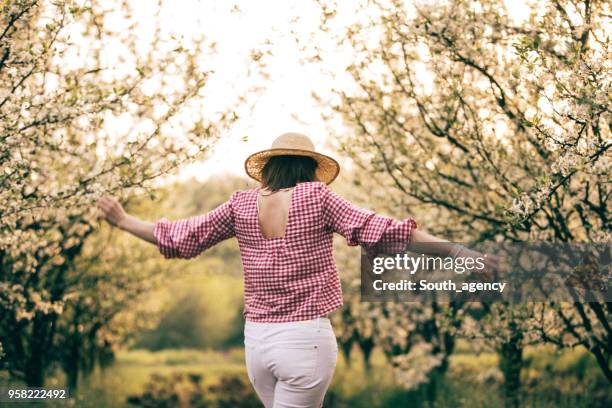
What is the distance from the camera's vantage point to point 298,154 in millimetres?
3488

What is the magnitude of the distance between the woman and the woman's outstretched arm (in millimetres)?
255

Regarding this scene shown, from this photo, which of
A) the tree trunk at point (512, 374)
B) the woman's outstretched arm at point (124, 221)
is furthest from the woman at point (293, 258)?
the tree trunk at point (512, 374)

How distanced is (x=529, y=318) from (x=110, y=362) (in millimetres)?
12831

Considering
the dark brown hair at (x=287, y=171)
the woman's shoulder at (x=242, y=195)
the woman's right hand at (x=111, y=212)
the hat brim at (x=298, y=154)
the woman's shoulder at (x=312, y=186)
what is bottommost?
the woman's right hand at (x=111, y=212)

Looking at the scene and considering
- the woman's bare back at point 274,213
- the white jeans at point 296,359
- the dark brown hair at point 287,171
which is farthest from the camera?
the dark brown hair at point 287,171

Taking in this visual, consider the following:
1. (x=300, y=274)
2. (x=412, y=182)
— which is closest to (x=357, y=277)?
(x=412, y=182)

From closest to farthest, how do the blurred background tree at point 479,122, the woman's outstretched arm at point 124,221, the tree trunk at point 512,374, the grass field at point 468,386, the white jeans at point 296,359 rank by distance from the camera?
1. the white jeans at point 296,359
2. the woman's outstretched arm at point 124,221
3. the blurred background tree at point 479,122
4. the tree trunk at point 512,374
5. the grass field at point 468,386

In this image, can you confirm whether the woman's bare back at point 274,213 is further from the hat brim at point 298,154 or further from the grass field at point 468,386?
the grass field at point 468,386

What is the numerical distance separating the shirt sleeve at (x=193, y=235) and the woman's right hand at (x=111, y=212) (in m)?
0.19

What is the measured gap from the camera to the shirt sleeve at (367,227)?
3162mm

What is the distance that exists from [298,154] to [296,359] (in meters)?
0.95

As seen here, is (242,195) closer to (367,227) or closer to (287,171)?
(287,171)

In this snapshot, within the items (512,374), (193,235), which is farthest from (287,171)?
(512,374)

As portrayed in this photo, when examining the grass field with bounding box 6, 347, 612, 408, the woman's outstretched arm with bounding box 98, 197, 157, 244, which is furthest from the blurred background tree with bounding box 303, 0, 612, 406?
the woman's outstretched arm with bounding box 98, 197, 157, 244
